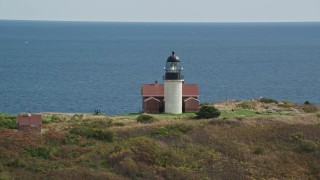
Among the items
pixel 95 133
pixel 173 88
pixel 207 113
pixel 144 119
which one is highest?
pixel 173 88

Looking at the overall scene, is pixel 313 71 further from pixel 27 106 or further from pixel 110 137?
pixel 110 137

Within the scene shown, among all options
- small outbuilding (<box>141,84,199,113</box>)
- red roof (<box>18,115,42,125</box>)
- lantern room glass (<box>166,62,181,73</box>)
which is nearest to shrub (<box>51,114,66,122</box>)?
red roof (<box>18,115,42,125</box>)

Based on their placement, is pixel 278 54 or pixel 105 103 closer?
pixel 105 103

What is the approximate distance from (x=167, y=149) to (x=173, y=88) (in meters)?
12.9

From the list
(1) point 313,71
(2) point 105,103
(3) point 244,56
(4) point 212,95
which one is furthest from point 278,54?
(2) point 105,103

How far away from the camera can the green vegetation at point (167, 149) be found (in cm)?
3269

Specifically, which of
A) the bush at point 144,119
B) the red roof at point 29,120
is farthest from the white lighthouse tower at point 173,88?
the red roof at point 29,120

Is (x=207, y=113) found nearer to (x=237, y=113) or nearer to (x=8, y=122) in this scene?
(x=237, y=113)

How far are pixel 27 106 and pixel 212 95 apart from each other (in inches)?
1072

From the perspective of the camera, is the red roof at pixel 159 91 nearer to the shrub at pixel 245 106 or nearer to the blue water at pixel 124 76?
the shrub at pixel 245 106

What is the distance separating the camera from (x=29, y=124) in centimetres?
3838

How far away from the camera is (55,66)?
447ft

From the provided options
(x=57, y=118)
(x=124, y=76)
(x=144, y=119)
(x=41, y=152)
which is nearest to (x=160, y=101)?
(x=144, y=119)

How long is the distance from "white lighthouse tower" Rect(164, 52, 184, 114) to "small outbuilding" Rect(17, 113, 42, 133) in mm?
12166
